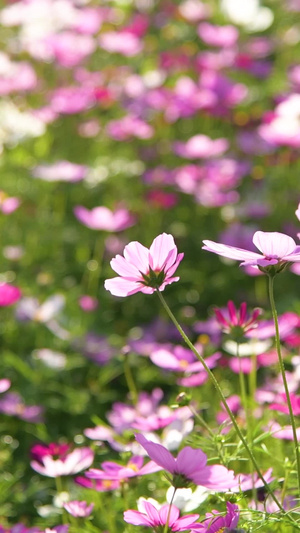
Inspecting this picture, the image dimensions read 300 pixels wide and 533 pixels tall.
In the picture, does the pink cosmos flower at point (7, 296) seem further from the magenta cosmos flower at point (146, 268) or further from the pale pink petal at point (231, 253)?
the pale pink petal at point (231, 253)

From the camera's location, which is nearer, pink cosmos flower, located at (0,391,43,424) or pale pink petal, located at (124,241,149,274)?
pale pink petal, located at (124,241,149,274)

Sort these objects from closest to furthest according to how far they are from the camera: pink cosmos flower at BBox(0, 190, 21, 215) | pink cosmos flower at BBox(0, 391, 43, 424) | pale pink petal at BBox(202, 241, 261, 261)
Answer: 1. pale pink petal at BBox(202, 241, 261, 261)
2. pink cosmos flower at BBox(0, 391, 43, 424)
3. pink cosmos flower at BBox(0, 190, 21, 215)

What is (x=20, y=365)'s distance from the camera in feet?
5.92

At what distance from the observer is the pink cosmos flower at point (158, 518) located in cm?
93

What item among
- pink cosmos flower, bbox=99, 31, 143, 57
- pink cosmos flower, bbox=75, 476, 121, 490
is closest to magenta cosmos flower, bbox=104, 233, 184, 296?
pink cosmos flower, bbox=75, 476, 121, 490

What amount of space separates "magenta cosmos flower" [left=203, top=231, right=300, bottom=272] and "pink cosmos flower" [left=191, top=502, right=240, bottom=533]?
25 cm

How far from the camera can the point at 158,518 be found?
0.96 meters

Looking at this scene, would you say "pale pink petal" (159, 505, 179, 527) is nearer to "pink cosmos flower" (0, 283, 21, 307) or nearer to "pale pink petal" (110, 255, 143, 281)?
"pale pink petal" (110, 255, 143, 281)

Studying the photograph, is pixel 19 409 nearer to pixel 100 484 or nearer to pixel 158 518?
pixel 100 484

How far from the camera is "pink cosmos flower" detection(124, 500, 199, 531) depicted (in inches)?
36.4

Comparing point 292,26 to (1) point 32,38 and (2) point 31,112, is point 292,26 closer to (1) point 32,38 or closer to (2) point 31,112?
(1) point 32,38

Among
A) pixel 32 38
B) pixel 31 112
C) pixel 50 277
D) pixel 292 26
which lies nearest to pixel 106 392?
pixel 50 277

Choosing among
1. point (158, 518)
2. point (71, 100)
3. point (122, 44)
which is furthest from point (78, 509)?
point (122, 44)

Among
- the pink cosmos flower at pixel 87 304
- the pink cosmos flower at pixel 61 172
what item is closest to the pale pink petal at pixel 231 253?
the pink cosmos flower at pixel 87 304
